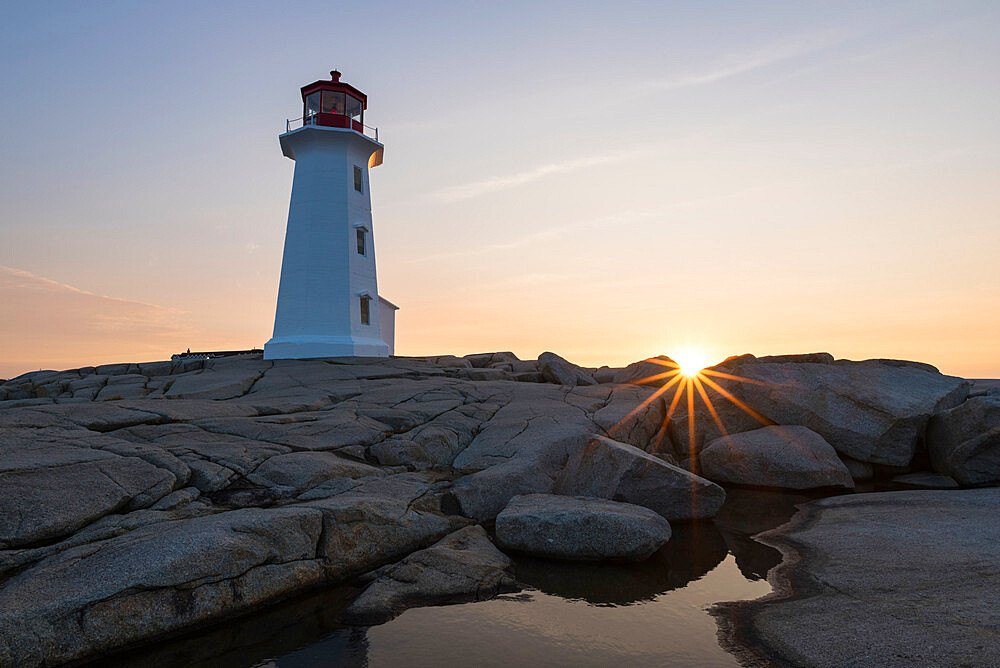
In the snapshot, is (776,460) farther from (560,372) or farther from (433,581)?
(433,581)

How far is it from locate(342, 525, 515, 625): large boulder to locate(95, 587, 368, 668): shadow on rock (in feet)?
1.16

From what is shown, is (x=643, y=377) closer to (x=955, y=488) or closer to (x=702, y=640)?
(x=955, y=488)

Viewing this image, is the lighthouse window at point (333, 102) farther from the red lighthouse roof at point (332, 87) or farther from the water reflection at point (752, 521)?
the water reflection at point (752, 521)

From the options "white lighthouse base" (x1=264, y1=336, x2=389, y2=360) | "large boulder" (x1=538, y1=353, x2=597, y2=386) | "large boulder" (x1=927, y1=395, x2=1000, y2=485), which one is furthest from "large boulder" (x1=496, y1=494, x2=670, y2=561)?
"white lighthouse base" (x1=264, y1=336, x2=389, y2=360)

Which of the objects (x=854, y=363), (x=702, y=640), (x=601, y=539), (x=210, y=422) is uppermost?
(x=854, y=363)

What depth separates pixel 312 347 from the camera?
2442 cm

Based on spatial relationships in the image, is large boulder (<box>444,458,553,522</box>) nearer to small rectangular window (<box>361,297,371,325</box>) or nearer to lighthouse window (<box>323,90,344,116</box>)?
small rectangular window (<box>361,297,371,325</box>)

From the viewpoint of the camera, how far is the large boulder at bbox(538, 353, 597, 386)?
65.5 ft

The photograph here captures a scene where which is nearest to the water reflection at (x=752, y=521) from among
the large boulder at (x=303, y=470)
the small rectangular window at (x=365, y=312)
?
the large boulder at (x=303, y=470)

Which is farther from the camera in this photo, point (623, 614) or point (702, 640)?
point (623, 614)

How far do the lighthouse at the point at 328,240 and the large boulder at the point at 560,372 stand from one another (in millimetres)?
8932

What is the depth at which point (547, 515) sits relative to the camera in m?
8.64

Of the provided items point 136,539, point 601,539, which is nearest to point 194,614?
point 136,539

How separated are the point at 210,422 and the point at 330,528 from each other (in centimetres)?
535
